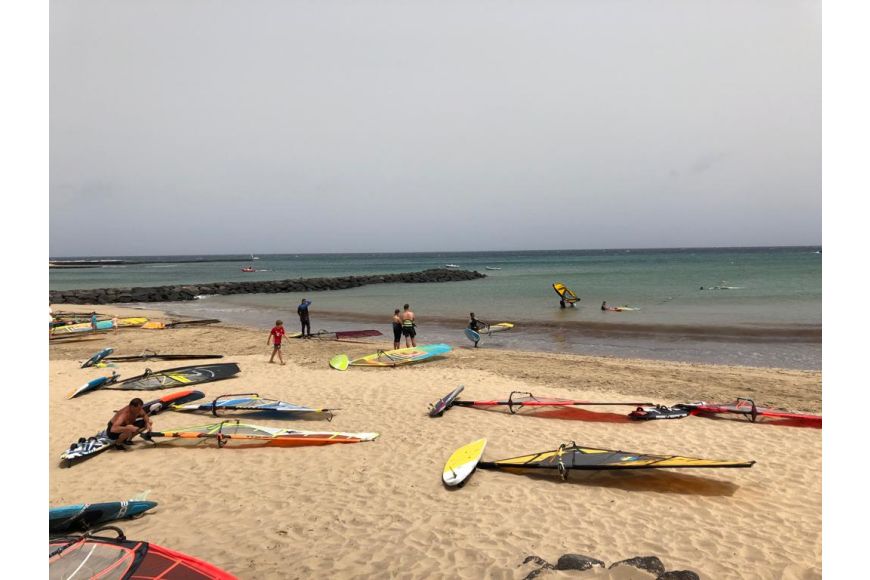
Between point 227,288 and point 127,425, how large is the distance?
129ft

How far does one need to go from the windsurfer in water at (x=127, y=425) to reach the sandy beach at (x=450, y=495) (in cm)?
22

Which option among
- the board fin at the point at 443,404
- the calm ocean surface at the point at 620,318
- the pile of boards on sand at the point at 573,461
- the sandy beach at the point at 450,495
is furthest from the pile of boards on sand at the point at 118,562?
the calm ocean surface at the point at 620,318

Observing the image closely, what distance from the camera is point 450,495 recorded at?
5.73 m

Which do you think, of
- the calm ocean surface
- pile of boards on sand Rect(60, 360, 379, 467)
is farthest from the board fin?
the calm ocean surface

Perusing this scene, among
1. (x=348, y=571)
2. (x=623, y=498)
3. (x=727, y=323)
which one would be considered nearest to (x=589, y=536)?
(x=623, y=498)

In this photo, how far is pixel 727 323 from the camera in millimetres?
20875

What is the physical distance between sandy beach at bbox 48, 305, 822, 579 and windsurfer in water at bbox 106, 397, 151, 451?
221 millimetres

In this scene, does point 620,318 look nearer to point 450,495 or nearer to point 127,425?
point 450,495

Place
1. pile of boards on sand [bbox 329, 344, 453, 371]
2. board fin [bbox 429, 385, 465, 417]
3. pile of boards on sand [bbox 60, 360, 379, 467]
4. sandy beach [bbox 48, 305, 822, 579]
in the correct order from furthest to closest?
1. pile of boards on sand [bbox 329, 344, 453, 371]
2. board fin [bbox 429, 385, 465, 417]
3. pile of boards on sand [bbox 60, 360, 379, 467]
4. sandy beach [bbox 48, 305, 822, 579]

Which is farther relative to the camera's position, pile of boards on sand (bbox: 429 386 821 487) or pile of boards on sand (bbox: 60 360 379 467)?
pile of boards on sand (bbox: 60 360 379 467)

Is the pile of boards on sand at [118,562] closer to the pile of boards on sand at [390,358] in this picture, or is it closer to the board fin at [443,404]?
the board fin at [443,404]

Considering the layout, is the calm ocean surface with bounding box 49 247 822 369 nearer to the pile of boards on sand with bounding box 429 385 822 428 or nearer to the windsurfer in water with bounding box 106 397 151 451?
the pile of boards on sand with bounding box 429 385 822 428

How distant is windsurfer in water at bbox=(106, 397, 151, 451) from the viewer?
7.15m

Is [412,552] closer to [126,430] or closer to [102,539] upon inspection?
[102,539]
